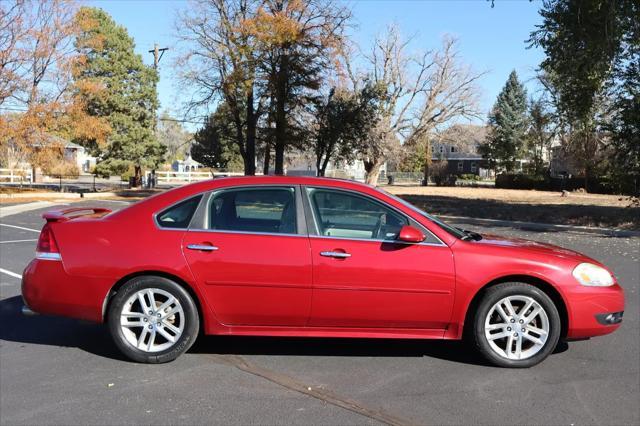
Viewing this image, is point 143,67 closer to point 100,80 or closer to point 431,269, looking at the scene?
point 100,80

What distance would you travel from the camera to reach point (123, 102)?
39.8 metres

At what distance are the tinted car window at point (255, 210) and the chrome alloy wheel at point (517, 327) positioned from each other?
5.96ft

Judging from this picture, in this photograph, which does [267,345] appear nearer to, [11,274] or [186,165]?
[11,274]

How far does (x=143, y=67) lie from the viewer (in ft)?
134

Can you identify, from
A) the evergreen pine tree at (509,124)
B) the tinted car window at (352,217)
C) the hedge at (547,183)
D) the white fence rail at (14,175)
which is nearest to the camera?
the tinted car window at (352,217)

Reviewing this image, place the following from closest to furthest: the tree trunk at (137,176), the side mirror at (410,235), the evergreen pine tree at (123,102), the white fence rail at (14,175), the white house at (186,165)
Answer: the side mirror at (410,235) → the evergreen pine tree at (123,102) → the tree trunk at (137,176) → the white fence rail at (14,175) → the white house at (186,165)

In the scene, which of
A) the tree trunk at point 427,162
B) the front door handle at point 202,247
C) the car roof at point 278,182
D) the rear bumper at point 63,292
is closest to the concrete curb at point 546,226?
the car roof at point 278,182

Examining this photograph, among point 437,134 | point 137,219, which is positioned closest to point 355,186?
point 137,219

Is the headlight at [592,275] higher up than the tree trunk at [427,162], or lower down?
lower down

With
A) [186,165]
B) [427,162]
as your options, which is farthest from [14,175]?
[427,162]

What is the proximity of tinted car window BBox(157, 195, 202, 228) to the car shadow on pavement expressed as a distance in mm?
1173

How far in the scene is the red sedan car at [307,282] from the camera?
183 inches

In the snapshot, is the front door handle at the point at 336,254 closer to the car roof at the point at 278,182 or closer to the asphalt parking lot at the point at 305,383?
the car roof at the point at 278,182

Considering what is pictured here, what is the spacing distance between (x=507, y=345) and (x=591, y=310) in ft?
2.41
